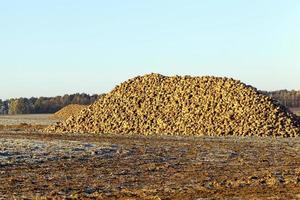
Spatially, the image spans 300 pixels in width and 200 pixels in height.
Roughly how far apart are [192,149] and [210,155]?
10.8ft

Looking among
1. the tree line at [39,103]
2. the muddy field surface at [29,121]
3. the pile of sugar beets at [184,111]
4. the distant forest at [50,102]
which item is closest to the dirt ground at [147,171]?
the pile of sugar beets at [184,111]

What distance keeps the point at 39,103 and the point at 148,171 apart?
118 meters

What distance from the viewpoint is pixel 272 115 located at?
45719 mm

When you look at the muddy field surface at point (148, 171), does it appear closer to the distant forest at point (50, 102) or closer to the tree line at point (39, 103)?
the distant forest at point (50, 102)

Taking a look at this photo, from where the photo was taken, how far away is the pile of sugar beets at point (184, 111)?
44500 mm

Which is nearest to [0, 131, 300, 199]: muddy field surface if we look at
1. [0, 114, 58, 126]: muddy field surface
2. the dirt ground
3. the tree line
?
the dirt ground

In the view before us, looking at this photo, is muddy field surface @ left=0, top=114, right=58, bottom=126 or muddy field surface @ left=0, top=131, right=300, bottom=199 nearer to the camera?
muddy field surface @ left=0, top=131, right=300, bottom=199

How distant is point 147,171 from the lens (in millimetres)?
20938

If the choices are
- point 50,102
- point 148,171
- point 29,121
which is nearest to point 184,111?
point 148,171

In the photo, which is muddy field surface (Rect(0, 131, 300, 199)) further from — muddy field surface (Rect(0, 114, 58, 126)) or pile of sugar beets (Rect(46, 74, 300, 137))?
muddy field surface (Rect(0, 114, 58, 126))

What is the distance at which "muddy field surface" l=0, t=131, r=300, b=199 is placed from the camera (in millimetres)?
16000

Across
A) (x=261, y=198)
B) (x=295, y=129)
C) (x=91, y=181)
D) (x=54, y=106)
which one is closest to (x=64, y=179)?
(x=91, y=181)

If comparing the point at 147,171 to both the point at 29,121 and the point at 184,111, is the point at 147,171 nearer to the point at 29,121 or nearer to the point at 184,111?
the point at 184,111

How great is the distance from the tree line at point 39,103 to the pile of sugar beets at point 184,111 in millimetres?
74883
